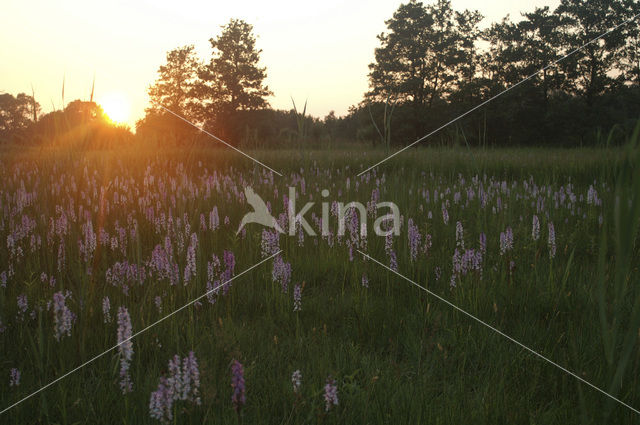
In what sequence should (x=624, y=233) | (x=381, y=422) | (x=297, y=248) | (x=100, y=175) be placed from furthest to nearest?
(x=100, y=175)
(x=297, y=248)
(x=381, y=422)
(x=624, y=233)

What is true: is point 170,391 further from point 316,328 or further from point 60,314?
point 316,328

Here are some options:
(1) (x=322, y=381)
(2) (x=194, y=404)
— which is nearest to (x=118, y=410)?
(2) (x=194, y=404)

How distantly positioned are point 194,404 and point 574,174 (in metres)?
10.0

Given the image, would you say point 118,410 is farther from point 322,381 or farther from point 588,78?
point 588,78

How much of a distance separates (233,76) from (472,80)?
28.5 metres

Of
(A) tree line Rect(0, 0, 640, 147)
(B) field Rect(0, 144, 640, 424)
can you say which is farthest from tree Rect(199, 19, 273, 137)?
(B) field Rect(0, 144, 640, 424)

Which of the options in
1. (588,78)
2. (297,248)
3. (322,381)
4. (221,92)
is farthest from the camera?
(221,92)

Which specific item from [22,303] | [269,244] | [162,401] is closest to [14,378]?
[22,303]

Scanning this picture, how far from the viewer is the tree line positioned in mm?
42969

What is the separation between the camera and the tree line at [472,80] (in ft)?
141

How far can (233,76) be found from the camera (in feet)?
164

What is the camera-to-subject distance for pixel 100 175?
21.0ft

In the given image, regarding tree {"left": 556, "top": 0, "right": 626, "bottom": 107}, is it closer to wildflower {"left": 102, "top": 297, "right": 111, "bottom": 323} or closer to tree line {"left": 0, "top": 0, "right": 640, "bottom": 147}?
tree line {"left": 0, "top": 0, "right": 640, "bottom": 147}

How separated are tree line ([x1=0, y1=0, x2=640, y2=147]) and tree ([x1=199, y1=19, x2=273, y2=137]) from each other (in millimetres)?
125
